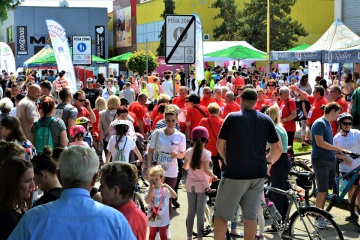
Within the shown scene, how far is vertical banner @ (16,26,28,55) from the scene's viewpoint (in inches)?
3041

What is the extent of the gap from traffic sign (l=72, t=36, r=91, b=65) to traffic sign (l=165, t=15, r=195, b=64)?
10096mm

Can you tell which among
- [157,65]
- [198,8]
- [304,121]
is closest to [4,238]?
[304,121]

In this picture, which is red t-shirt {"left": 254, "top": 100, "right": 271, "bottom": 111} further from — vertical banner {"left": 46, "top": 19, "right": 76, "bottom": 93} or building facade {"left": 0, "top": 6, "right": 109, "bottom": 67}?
building facade {"left": 0, "top": 6, "right": 109, "bottom": 67}

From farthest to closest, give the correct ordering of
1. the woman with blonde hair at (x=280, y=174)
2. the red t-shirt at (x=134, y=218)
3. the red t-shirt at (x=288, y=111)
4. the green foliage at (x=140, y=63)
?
1. the green foliage at (x=140, y=63)
2. the red t-shirt at (x=288, y=111)
3. the woman with blonde hair at (x=280, y=174)
4. the red t-shirt at (x=134, y=218)

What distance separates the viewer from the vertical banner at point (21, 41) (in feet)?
253

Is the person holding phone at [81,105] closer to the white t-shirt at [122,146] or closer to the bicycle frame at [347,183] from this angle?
the white t-shirt at [122,146]

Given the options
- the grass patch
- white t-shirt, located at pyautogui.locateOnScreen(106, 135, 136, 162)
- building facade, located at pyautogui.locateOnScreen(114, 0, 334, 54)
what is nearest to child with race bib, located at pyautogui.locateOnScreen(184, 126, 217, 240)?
white t-shirt, located at pyautogui.locateOnScreen(106, 135, 136, 162)

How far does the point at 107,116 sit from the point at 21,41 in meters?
67.6

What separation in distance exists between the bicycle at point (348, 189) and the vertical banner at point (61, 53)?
477 inches

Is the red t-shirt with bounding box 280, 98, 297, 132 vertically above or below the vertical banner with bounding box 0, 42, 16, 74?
below

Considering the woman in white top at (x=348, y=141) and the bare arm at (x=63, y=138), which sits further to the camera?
the woman in white top at (x=348, y=141)

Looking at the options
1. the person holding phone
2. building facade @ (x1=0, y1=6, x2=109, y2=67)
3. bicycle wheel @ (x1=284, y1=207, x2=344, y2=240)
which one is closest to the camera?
bicycle wheel @ (x1=284, y1=207, x2=344, y2=240)

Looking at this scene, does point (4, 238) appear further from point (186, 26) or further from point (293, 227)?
point (186, 26)

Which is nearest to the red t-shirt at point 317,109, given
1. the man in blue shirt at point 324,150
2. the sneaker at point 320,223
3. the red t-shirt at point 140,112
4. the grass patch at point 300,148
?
the grass patch at point 300,148
